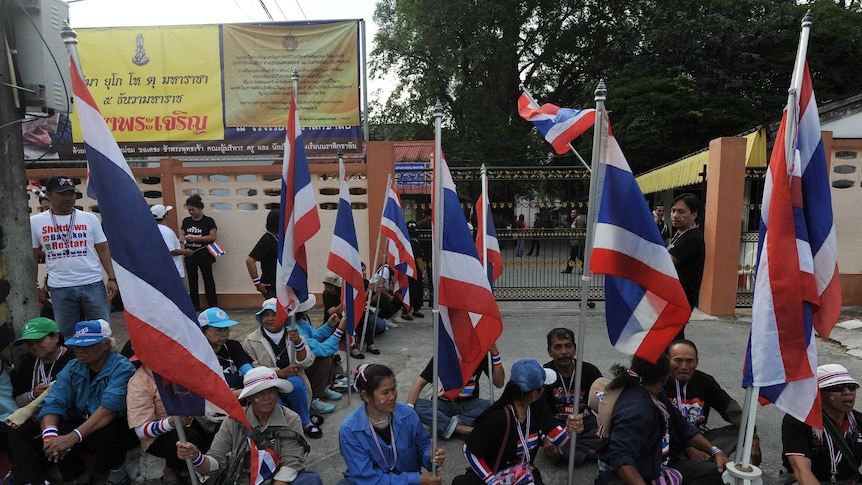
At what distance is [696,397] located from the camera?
138 inches

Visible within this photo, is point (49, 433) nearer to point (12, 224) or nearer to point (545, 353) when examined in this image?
point (12, 224)

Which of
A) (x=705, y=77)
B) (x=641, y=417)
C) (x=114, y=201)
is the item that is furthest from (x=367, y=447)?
(x=705, y=77)

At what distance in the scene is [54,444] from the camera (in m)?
3.11

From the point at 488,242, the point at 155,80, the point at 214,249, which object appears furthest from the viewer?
the point at 155,80

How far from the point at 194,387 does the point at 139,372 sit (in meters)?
1.06

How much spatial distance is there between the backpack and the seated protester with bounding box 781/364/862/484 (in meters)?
2.77

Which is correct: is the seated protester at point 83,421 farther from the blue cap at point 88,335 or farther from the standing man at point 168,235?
the standing man at point 168,235

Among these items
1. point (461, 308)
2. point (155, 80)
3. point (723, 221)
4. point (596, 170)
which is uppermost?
point (155, 80)

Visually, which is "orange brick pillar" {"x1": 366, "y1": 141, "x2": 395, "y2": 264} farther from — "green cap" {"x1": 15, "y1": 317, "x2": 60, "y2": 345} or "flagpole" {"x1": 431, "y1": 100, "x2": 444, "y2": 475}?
"flagpole" {"x1": 431, "y1": 100, "x2": 444, "y2": 475}

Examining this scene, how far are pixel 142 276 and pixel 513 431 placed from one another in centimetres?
214

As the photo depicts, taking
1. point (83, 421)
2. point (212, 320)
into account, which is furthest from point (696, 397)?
point (83, 421)

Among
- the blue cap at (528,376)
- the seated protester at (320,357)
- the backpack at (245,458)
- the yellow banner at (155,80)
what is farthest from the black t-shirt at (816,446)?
the yellow banner at (155,80)

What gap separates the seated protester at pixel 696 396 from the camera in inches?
133

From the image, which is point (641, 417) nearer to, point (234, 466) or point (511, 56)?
point (234, 466)
